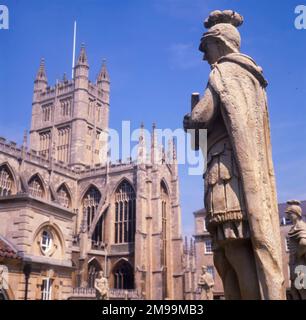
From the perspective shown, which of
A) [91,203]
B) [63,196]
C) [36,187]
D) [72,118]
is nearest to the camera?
[36,187]

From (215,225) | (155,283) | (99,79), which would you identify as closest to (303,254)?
(215,225)

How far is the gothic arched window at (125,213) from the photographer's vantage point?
159 feet

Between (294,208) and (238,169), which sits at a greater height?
(294,208)

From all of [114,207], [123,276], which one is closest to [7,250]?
[123,276]

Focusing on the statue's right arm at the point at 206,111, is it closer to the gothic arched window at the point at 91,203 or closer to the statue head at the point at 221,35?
the statue head at the point at 221,35

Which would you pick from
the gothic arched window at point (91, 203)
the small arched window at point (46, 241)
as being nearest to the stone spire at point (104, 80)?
the gothic arched window at point (91, 203)

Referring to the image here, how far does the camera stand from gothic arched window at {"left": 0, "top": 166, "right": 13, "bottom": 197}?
43156 mm

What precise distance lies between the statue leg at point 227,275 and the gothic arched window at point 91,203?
159 feet

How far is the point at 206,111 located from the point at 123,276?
45.4 metres

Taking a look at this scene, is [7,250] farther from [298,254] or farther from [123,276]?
[123,276]

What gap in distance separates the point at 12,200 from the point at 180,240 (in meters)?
39.1

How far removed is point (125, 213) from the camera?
49.1m

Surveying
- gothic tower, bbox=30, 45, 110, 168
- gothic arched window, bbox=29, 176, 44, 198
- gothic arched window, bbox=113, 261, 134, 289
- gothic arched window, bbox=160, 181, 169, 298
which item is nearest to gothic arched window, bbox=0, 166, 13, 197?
gothic arched window, bbox=29, 176, 44, 198
